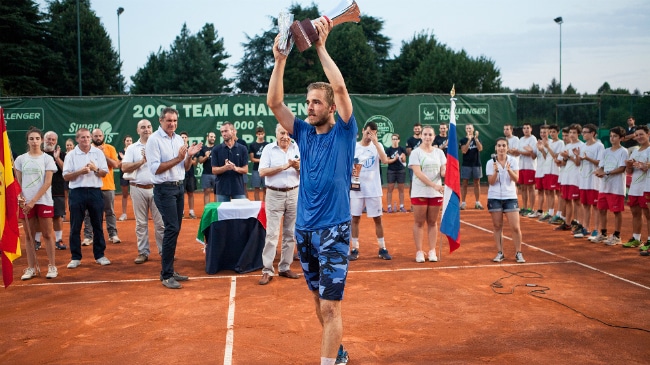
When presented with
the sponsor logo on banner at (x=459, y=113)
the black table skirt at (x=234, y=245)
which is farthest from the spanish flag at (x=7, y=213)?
the sponsor logo on banner at (x=459, y=113)

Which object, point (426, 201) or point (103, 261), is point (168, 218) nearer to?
point (103, 261)

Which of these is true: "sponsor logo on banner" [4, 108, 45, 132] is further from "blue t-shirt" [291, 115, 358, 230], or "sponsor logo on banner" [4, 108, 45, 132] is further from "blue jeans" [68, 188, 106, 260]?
"blue t-shirt" [291, 115, 358, 230]

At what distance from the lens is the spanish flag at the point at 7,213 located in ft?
24.2

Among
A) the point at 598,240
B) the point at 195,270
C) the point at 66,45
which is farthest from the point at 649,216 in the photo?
the point at 66,45

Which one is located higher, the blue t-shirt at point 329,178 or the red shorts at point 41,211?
the blue t-shirt at point 329,178

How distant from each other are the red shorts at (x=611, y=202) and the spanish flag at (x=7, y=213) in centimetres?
1019

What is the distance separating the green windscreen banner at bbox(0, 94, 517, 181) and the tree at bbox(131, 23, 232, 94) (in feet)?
110

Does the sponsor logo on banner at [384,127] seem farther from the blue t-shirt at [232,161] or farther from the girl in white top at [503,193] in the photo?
the girl in white top at [503,193]

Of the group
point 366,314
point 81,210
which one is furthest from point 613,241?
point 81,210

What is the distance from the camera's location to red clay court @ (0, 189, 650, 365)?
5.41 meters

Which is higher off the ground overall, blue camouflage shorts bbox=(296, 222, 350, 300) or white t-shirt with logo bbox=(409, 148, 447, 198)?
white t-shirt with logo bbox=(409, 148, 447, 198)

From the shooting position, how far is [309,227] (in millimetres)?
4438

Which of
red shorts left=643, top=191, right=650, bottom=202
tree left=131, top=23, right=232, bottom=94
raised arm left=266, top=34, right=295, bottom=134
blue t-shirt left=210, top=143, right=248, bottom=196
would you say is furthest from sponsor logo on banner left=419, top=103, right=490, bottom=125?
tree left=131, top=23, right=232, bottom=94

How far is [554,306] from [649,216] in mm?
4987
